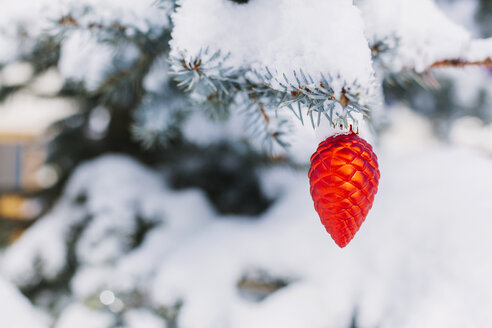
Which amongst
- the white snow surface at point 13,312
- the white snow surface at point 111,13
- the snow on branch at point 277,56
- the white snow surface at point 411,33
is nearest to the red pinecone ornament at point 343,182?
the snow on branch at point 277,56

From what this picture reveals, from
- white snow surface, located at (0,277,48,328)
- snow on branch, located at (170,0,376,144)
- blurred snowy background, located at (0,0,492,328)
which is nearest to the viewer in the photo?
snow on branch, located at (170,0,376,144)

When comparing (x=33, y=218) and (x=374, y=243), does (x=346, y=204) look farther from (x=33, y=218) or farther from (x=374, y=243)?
(x=33, y=218)

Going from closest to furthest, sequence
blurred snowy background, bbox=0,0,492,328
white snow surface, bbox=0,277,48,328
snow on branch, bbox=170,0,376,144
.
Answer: snow on branch, bbox=170,0,376,144 → blurred snowy background, bbox=0,0,492,328 → white snow surface, bbox=0,277,48,328

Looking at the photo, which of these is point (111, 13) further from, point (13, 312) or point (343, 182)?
point (13, 312)

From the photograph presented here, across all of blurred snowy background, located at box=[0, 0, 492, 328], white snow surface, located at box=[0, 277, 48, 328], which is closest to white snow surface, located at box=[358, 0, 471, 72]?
blurred snowy background, located at box=[0, 0, 492, 328]

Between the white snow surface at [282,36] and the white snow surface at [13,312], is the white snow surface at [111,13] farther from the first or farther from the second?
the white snow surface at [13,312]

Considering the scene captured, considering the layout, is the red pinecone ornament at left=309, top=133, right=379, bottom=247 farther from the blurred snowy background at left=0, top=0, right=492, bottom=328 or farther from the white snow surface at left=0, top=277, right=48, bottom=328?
the white snow surface at left=0, top=277, right=48, bottom=328

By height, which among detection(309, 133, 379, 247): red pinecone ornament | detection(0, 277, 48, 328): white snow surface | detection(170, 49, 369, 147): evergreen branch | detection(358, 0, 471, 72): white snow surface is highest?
detection(358, 0, 471, 72): white snow surface

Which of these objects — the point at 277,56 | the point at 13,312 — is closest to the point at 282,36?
the point at 277,56
